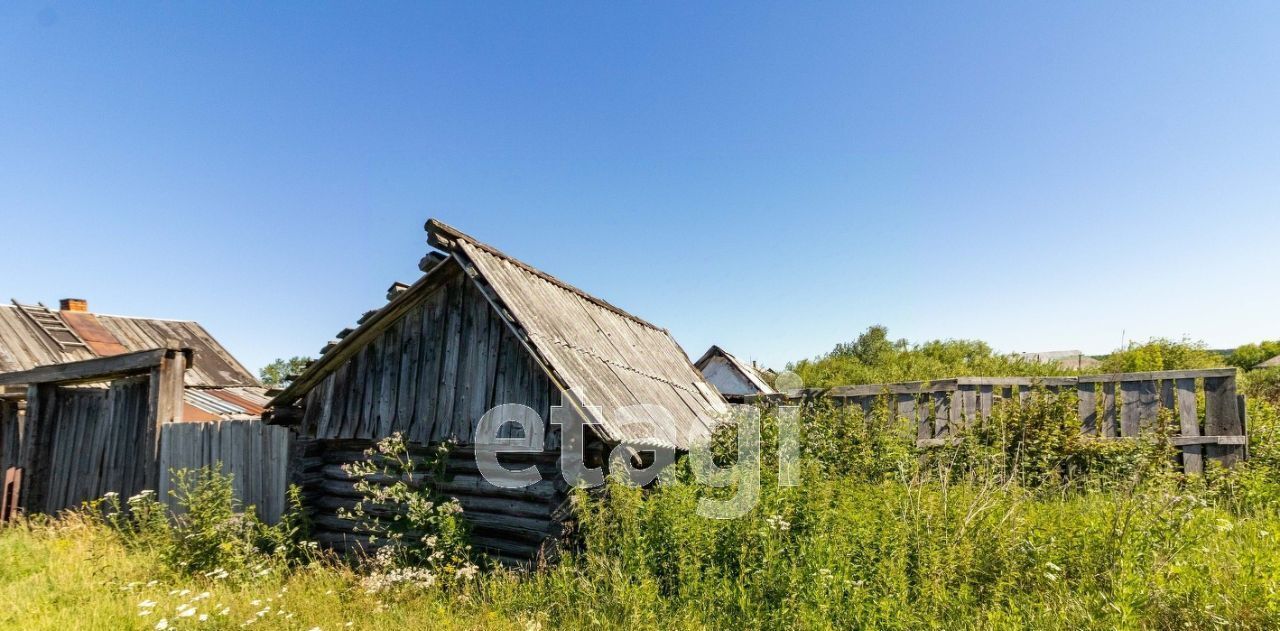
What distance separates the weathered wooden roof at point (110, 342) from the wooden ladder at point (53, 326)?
5cm

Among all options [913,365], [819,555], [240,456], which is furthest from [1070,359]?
[240,456]

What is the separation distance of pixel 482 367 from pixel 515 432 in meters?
0.95

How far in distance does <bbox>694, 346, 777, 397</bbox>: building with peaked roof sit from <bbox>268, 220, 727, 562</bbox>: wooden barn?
1342cm

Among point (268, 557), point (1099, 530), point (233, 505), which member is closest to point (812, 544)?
point (1099, 530)

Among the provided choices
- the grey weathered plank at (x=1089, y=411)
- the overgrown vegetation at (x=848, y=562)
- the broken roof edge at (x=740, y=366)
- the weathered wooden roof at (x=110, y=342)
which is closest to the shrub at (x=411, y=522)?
the overgrown vegetation at (x=848, y=562)

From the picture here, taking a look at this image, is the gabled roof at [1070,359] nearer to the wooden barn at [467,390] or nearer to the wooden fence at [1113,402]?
the wooden fence at [1113,402]

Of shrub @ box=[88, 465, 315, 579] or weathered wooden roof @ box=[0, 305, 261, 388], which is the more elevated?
weathered wooden roof @ box=[0, 305, 261, 388]

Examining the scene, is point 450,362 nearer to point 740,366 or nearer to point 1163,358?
point 1163,358

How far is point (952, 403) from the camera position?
7.86 meters

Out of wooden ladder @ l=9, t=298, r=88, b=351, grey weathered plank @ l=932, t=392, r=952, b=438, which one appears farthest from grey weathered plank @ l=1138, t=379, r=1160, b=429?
wooden ladder @ l=9, t=298, r=88, b=351

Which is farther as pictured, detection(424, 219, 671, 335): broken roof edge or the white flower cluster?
detection(424, 219, 671, 335): broken roof edge

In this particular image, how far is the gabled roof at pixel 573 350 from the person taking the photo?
6512mm

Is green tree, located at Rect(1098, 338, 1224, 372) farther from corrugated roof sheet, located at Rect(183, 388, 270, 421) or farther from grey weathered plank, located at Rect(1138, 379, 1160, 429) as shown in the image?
corrugated roof sheet, located at Rect(183, 388, 270, 421)

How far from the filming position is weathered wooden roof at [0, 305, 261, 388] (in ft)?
41.8
